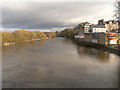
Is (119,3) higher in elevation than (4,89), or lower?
higher

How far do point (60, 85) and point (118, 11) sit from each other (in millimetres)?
17901

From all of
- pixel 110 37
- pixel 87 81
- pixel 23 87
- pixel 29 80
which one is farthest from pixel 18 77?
pixel 110 37

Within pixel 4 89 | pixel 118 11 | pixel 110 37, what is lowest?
pixel 4 89

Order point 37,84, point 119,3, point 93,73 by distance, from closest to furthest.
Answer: point 37,84 → point 93,73 → point 119,3

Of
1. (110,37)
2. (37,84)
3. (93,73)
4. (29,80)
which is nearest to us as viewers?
(37,84)

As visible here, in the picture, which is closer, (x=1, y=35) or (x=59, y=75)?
(x=59, y=75)

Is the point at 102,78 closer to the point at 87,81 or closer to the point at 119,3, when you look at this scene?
the point at 87,81

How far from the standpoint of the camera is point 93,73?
11.2 m

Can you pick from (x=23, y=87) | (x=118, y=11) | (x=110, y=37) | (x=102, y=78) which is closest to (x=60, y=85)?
(x=23, y=87)

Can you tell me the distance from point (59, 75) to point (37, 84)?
2788 mm

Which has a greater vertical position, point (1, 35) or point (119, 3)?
point (119, 3)

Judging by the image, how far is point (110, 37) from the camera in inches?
1094

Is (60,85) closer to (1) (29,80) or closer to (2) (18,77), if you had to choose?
(1) (29,80)

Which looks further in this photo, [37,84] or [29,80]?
[29,80]
